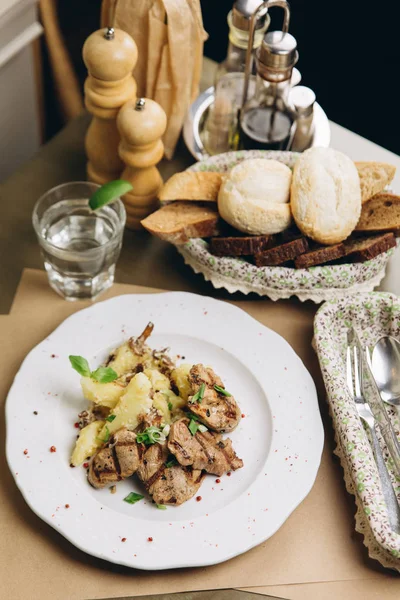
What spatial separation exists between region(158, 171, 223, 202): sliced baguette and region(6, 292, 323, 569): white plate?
0.20 meters

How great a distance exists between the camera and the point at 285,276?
1264 mm

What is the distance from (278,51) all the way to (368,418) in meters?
0.71

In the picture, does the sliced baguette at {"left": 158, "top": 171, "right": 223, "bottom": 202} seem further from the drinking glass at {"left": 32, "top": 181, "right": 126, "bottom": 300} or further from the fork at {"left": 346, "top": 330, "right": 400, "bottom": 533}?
the fork at {"left": 346, "top": 330, "right": 400, "bottom": 533}

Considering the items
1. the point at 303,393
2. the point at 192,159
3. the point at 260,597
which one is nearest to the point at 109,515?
the point at 260,597

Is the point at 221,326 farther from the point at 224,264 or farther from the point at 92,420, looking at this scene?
the point at 92,420

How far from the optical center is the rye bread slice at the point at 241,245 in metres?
1.26

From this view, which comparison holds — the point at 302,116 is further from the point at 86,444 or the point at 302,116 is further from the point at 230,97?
the point at 86,444

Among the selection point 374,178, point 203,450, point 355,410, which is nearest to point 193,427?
Answer: point 203,450

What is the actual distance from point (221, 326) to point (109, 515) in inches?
15.5

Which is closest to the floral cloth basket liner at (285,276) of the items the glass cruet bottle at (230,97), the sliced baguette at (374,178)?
the sliced baguette at (374,178)

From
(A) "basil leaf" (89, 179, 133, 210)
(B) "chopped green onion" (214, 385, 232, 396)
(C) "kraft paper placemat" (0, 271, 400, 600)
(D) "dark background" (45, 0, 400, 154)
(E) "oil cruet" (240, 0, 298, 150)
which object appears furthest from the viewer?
(D) "dark background" (45, 0, 400, 154)

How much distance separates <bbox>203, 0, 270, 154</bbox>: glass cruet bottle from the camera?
4.91ft

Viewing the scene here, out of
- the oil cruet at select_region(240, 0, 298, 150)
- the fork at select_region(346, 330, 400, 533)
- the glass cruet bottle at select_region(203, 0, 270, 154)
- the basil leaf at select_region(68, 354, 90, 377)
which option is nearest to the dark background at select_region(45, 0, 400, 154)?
the glass cruet bottle at select_region(203, 0, 270, 154)

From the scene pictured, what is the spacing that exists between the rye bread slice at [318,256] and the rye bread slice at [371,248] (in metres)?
0.03
